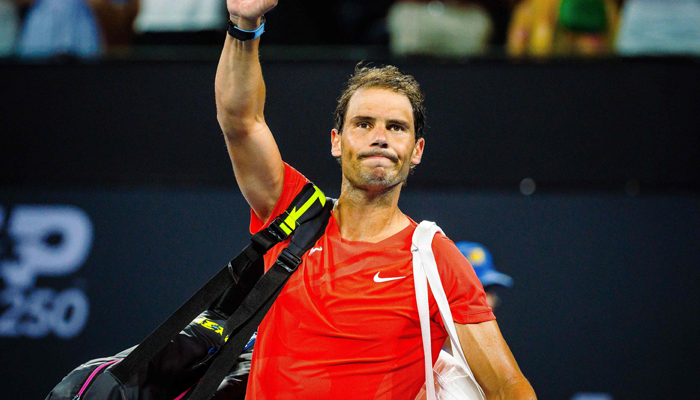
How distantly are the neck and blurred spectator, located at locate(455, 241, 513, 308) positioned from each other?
156cm

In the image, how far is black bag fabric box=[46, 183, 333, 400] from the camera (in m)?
1.91

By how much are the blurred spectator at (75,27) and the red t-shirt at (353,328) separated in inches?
122

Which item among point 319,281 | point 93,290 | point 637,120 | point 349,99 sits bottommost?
point 93,290

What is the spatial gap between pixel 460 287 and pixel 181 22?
3361mm

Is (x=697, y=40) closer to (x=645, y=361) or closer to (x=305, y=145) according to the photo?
(x=645, y=361)

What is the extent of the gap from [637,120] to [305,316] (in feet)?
10.1

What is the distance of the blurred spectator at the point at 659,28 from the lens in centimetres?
427

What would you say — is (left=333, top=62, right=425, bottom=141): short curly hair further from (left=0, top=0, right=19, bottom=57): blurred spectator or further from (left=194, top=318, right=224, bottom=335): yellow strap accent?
(left=0, top=0, right=19, bottom=57): blurred spectator

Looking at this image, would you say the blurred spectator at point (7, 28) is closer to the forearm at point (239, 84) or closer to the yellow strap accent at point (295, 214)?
the forearm at point (239, 84)

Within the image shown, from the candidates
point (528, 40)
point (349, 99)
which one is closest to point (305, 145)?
point (528, 40)

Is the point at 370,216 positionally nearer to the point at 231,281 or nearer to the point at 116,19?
the point at 231,281

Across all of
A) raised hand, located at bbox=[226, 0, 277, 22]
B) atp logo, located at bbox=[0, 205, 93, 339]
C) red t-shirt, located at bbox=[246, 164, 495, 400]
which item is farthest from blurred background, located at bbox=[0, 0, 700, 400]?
raised hand, located at bbox=[226, 0, 277, 22]

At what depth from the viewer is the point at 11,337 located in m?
4.29

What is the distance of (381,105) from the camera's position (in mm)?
2283
